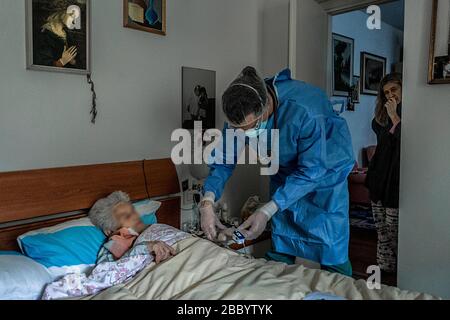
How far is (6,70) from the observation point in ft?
5.16

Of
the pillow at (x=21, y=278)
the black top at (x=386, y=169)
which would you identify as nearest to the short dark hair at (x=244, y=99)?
the pillow at (x=21, y=278)

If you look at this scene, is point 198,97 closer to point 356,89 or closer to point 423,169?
point 423,169

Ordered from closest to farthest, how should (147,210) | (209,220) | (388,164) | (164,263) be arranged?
(164,263) < (209,220) < (147,210) < (388,164)

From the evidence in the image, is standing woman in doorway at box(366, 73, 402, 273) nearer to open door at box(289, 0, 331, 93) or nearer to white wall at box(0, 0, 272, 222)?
open door at box(289, 0, 331, 93)

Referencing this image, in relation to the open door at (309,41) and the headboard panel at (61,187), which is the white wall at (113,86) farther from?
the open door at (309,41)

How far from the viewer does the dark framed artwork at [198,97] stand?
2.29 meters

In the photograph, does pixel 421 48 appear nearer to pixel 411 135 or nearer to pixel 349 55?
pixel 411 135

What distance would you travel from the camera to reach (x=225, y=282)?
4.09 feet

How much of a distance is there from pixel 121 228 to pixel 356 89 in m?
3.95

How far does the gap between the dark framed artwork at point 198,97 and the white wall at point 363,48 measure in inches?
98.7

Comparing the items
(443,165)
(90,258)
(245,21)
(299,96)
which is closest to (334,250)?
(299,96)

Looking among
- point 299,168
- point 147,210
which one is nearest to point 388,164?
point 299,168

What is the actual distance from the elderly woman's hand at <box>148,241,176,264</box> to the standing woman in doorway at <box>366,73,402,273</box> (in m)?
1.54
